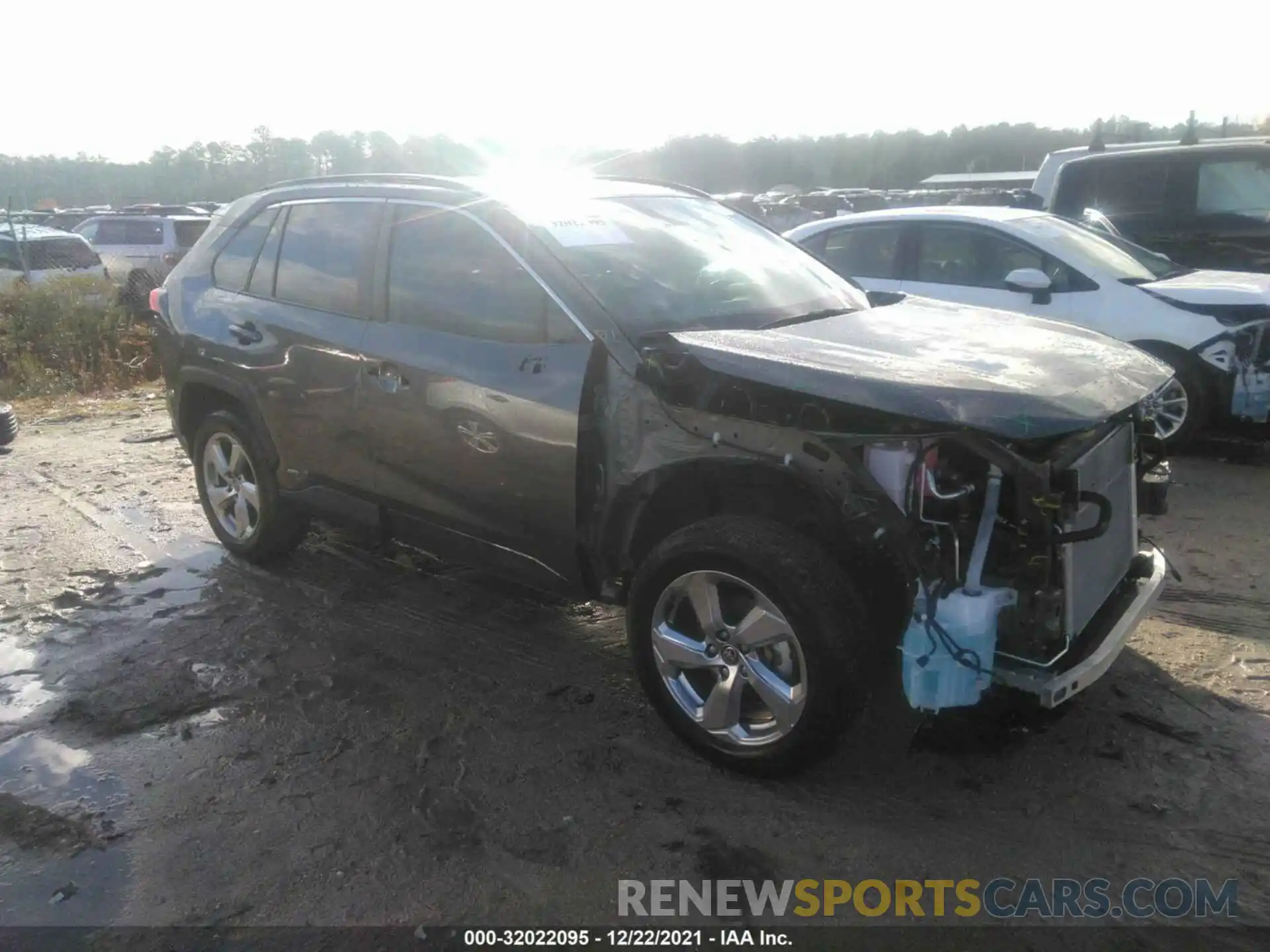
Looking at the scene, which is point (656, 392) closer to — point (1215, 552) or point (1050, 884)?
point (1050, 884)

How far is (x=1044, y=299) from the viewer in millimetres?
6719

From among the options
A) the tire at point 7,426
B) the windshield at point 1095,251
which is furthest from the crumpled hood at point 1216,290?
the tire at point 7,426

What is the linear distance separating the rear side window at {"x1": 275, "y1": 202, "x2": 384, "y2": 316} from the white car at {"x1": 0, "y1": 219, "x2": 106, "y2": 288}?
11623 mm

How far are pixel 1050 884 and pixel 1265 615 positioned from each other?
218 cm

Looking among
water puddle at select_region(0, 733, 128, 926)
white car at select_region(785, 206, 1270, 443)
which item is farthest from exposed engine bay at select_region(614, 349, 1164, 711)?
white car at select_region(785, 206, 1270, 443)

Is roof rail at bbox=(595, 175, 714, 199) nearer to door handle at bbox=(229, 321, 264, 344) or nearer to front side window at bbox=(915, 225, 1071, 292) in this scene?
door handle at bbox=(229, 321, 264, 344)

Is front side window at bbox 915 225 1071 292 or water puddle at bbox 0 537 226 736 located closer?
water puddle at bbox 0 537 226 736

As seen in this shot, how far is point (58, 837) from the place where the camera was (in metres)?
3.18

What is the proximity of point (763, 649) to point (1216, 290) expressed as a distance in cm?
505

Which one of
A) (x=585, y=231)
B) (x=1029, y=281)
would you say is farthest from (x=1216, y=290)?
(x=585, y=231)

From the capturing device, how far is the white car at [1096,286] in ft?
21.1

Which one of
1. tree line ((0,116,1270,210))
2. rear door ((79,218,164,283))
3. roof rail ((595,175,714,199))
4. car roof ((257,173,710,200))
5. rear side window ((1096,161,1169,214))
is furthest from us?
tree line ((0,116,1270,210))

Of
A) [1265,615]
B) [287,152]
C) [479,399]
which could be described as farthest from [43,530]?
[287,152]

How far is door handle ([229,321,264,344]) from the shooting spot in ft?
15.6
